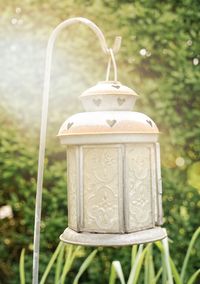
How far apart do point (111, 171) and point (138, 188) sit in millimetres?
100

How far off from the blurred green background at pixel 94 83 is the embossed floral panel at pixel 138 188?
3.99 feet

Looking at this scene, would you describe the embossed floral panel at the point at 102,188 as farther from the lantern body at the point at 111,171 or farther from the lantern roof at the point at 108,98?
the lantern roof at the point at 108,98

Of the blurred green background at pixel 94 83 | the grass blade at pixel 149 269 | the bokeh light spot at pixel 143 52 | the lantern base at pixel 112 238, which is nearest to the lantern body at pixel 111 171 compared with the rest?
the lantern base at pixel 112 238

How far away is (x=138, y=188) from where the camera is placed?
A: 5.79ft

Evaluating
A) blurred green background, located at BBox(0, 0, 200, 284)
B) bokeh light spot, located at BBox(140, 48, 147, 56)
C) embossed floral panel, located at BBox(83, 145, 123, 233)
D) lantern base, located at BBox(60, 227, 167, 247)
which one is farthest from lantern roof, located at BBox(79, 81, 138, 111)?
bokeh light spot, located at BBox(140, 48, 147, 56)

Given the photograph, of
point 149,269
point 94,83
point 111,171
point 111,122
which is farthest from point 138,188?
point 94,83

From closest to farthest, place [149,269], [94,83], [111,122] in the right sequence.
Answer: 1. [111,122]
2. [149,269]
3. [94,83]

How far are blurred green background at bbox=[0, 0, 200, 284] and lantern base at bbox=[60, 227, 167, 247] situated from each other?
124 cm

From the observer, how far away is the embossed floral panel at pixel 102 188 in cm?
173

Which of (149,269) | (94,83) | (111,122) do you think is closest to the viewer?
(111,122)

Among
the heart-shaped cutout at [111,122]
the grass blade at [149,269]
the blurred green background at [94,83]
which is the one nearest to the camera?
the heart-shaped cutout at [111,122]

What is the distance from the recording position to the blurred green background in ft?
9.90

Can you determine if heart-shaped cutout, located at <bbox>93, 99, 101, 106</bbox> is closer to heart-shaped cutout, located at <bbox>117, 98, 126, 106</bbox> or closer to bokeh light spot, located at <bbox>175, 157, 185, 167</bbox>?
heart-shaped cutout, located at <bbox>117, 98, 126, 106</bbox>

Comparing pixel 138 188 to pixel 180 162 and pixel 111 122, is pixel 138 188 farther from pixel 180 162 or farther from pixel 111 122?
pixel 180 162
